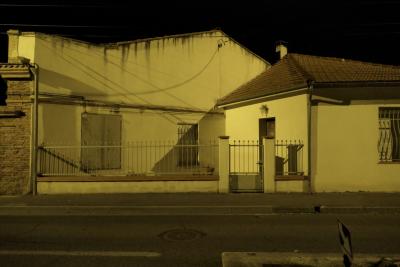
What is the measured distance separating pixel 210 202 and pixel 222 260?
18.8 ft

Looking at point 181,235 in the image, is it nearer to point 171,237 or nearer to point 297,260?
point 171,237

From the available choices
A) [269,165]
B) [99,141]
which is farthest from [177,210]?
[99,141]

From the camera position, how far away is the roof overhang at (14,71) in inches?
528

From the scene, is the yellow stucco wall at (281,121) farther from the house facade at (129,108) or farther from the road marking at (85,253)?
the road marking at (85,253)

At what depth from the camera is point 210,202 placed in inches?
466

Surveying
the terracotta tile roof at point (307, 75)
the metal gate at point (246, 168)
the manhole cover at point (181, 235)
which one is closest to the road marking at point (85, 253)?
the manhole cover at point (181, 235)

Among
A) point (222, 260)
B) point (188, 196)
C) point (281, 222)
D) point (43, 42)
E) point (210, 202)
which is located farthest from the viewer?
point (43, 42)

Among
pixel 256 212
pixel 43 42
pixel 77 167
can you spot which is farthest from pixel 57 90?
pixel 256 212

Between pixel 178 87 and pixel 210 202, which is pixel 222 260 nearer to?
pixel 210 202

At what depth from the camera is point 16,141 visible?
13594 mm

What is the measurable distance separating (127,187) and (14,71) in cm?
507

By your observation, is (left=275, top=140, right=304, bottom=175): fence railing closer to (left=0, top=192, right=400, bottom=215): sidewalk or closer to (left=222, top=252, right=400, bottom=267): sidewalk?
(left=0, top=192, right=400, bottom=215): sidewalk

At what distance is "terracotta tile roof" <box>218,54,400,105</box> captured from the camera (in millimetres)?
13992

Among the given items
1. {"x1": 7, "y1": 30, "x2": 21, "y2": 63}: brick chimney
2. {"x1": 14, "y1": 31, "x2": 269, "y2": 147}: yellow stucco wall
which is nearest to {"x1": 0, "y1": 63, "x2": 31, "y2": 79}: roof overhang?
{"x1": 7, "y1": 30, "x2": 21, "y2": 63}: brick chimney
